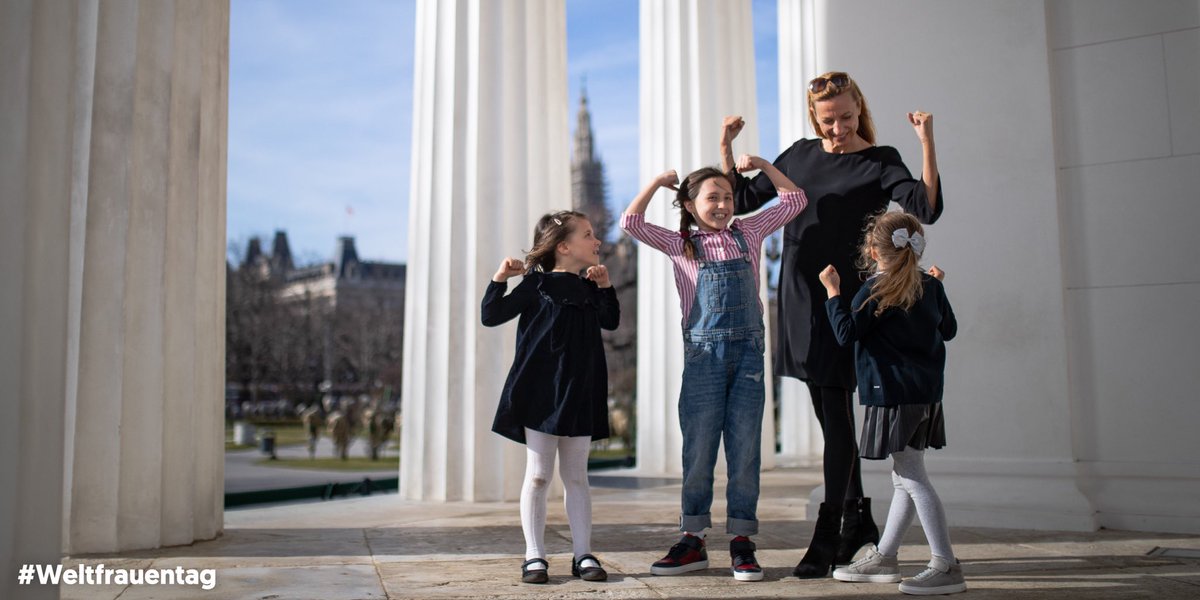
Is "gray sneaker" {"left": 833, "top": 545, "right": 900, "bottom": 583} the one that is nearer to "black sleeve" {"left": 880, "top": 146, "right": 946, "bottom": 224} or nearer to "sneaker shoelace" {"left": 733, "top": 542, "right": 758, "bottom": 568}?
"sneaker shoelace" {"left": 733, "top": 542, "right": 758, "bottom": 568}

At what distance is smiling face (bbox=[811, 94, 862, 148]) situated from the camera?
3.83m

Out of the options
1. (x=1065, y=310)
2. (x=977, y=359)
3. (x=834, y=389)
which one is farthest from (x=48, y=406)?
(x=1065, y=310)

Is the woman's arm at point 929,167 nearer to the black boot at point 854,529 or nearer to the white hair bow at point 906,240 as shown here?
the white hair bow at point 906,240

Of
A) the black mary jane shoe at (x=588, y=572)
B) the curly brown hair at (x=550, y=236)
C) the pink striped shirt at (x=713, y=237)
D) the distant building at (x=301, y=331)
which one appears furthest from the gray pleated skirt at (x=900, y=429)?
the distant building at (x=301, y=331)

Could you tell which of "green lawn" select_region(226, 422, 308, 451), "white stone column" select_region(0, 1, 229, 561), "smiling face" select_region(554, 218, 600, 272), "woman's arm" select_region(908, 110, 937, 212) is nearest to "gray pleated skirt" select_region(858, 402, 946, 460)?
"woman's arm" select_region(908, 110, 937, 212)

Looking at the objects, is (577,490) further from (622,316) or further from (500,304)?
(622,316)

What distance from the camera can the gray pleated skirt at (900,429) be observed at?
3.36m

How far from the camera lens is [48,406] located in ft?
8.49

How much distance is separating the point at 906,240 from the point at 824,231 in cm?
45

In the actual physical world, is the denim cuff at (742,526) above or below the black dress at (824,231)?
below

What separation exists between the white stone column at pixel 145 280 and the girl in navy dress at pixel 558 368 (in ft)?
5.76

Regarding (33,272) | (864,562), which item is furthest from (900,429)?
(33,272)

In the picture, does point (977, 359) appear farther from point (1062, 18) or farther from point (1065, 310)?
point (1062, 18)

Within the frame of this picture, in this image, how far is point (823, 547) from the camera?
3518mm
